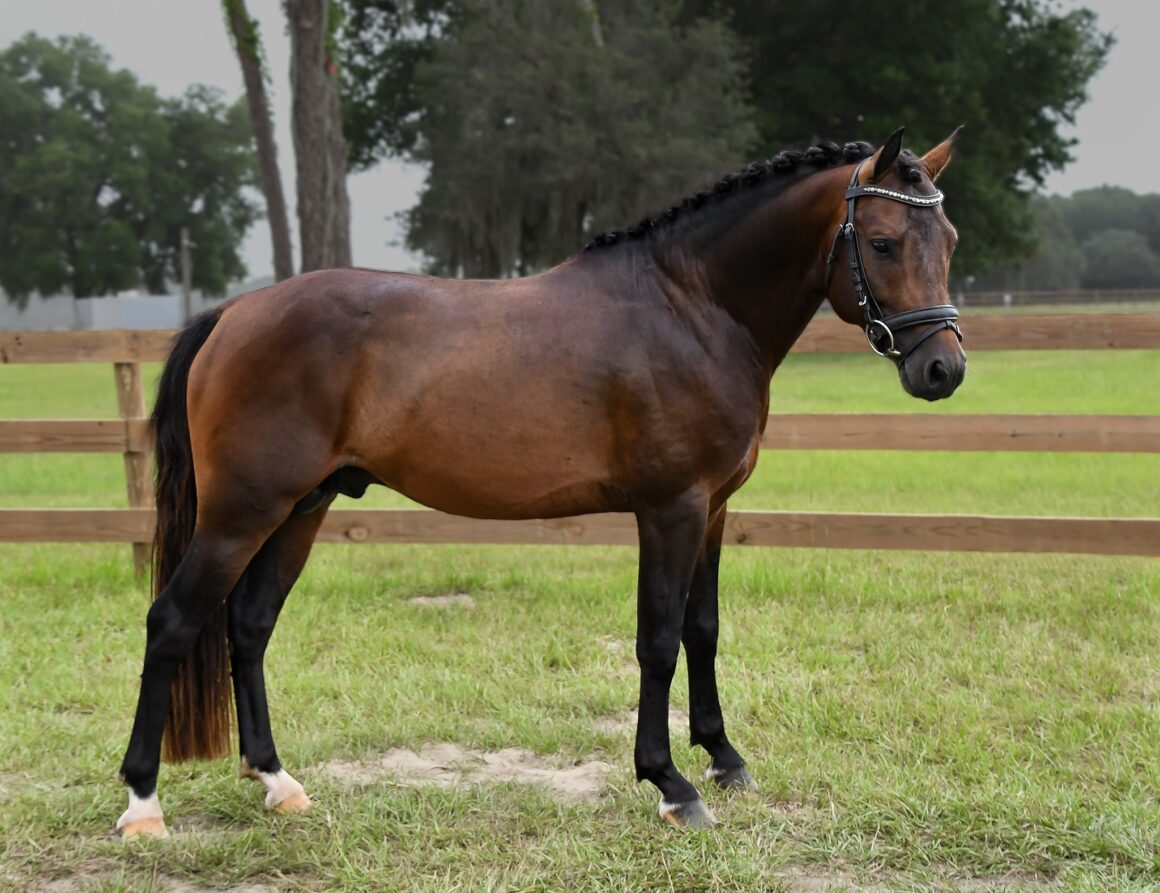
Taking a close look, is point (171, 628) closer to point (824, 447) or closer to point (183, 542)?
point (183, 542)

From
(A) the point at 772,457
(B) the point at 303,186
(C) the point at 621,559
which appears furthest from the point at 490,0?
(C) the point at 621,559

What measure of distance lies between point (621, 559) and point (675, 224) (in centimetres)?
331

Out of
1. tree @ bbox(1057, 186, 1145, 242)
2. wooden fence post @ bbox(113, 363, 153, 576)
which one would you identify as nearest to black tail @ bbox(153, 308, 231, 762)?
wooden fence post @ bbox(113, 363, 153, 576)

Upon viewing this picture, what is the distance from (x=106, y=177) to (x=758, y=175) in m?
52.6

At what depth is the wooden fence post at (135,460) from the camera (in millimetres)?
5629

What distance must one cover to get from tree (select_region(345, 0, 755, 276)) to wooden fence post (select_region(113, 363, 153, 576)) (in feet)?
48.3

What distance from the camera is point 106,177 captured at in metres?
48.3

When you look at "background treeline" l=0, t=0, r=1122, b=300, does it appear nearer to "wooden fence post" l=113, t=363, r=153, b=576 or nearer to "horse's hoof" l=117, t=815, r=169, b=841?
"wooden fence post" l=113, t=363, r=153, b=576

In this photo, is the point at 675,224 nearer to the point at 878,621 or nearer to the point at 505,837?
the point at 505,837

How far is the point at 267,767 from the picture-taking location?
311 cm

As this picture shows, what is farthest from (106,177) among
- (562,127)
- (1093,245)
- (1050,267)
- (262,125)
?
(1093,245)

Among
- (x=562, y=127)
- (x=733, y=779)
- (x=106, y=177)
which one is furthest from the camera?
(x=106, y=177)

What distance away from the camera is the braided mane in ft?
9.50

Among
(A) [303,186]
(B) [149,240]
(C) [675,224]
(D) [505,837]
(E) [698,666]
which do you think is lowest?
(D) [505,837]
